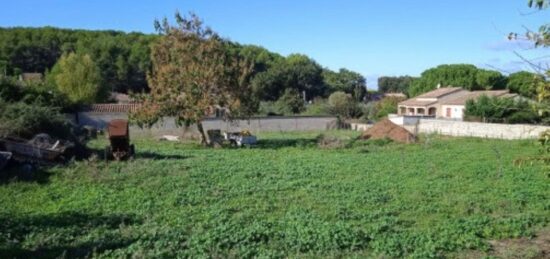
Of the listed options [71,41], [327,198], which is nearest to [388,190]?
[327,198]

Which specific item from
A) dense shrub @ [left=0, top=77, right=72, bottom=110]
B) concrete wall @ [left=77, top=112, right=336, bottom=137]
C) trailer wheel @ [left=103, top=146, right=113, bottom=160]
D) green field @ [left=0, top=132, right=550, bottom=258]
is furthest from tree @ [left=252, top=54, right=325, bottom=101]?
green field @ [left=0, top=132, right=550, bottom=258]

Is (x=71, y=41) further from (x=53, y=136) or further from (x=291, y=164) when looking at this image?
(x=291, y=164)

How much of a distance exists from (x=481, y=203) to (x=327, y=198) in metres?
3.28

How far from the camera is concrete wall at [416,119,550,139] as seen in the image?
31558mm

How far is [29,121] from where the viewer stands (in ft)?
67.9

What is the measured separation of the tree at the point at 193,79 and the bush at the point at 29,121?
7079mm

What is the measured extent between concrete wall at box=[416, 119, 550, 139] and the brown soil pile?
569 cm

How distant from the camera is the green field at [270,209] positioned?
761 centimetres

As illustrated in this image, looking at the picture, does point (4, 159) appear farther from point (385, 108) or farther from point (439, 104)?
point (439, 104)

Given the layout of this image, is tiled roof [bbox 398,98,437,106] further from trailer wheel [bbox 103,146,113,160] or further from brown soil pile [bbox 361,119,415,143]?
trailer wheel [bbox 103,146,113,160]

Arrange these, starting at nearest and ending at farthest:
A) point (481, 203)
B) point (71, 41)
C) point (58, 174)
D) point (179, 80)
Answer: point (481, 203) → point (58, 174) → point (179, 80) → point (71, 41)

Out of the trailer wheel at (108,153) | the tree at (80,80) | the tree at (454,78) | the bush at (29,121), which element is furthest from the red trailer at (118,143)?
the tree at (454,78)

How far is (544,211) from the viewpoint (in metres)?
10.4

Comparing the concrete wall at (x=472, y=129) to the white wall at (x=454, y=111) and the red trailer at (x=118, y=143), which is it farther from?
the red trailer at (x=118, y=143)
